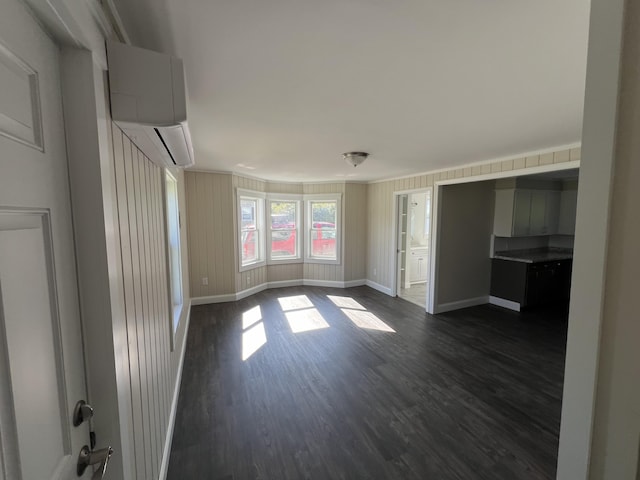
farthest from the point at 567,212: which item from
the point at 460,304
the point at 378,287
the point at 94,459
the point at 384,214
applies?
the point at 94,459

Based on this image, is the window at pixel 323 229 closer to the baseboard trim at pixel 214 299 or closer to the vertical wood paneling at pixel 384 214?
the vertical wood paneling at pixel 384 214

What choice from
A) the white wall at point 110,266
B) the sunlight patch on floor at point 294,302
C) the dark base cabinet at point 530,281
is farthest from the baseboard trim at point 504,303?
the white wall at point 110,266

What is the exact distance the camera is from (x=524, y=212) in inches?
190

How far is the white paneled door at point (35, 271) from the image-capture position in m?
0.56

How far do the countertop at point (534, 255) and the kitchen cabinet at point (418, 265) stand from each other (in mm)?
1860

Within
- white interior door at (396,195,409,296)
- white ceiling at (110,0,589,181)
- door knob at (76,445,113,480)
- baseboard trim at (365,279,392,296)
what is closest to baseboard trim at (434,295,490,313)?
white interior door at (396,195,409,296)

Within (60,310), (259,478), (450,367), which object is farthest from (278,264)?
(60,310)

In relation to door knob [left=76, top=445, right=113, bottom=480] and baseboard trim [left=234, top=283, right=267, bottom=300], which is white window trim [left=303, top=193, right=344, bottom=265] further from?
door knob [left=76, top=445, right=113, bottom=480]

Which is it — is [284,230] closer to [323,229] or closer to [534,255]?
[323,229]

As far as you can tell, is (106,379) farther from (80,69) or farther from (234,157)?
(234,157)

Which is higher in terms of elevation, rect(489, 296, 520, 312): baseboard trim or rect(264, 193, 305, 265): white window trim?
rect(264, 193, 305, 265): white window trim

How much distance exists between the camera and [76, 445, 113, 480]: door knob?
79cm

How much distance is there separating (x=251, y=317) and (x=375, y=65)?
3.90 meters

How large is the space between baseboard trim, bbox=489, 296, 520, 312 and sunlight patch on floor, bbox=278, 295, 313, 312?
3429 millimetres
